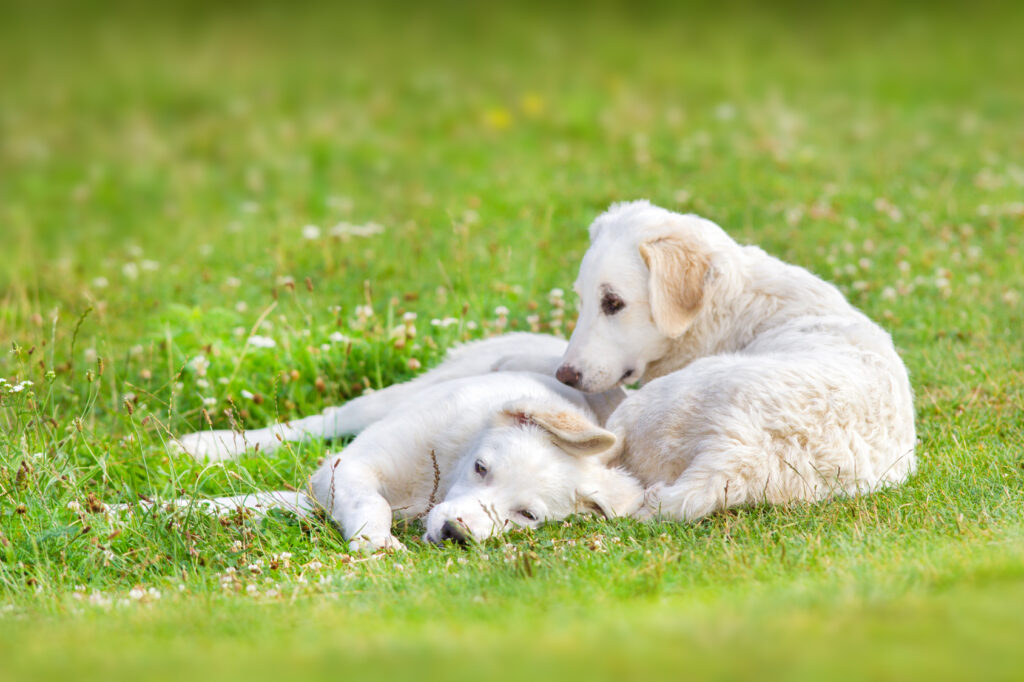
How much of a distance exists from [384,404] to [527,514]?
5.27ft

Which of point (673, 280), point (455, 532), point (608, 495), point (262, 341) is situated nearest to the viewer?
point (455, 532)

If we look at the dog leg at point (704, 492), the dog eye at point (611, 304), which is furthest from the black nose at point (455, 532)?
the dog eye at point (611, 304)

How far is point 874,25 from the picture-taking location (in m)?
19.6

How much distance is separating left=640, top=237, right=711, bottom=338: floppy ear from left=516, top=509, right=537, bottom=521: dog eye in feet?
4.79

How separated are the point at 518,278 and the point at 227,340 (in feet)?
7.54

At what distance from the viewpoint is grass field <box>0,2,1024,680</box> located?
10.3ft

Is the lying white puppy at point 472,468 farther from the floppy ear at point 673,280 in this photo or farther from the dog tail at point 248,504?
the floppy ear at point 673,280

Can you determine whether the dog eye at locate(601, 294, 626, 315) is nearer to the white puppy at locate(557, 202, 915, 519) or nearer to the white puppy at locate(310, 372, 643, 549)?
the white puppy at locate(557, 202, 915, 519)

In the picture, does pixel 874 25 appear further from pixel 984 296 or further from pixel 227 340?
pixel 227 340

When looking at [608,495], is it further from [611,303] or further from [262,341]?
[262,341]

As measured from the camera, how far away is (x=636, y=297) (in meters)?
5.80

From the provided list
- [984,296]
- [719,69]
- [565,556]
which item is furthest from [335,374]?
[719,69]

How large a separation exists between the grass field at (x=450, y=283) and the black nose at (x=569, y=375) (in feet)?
3.58

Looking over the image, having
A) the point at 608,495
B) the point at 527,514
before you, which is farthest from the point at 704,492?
the point at 527,514
